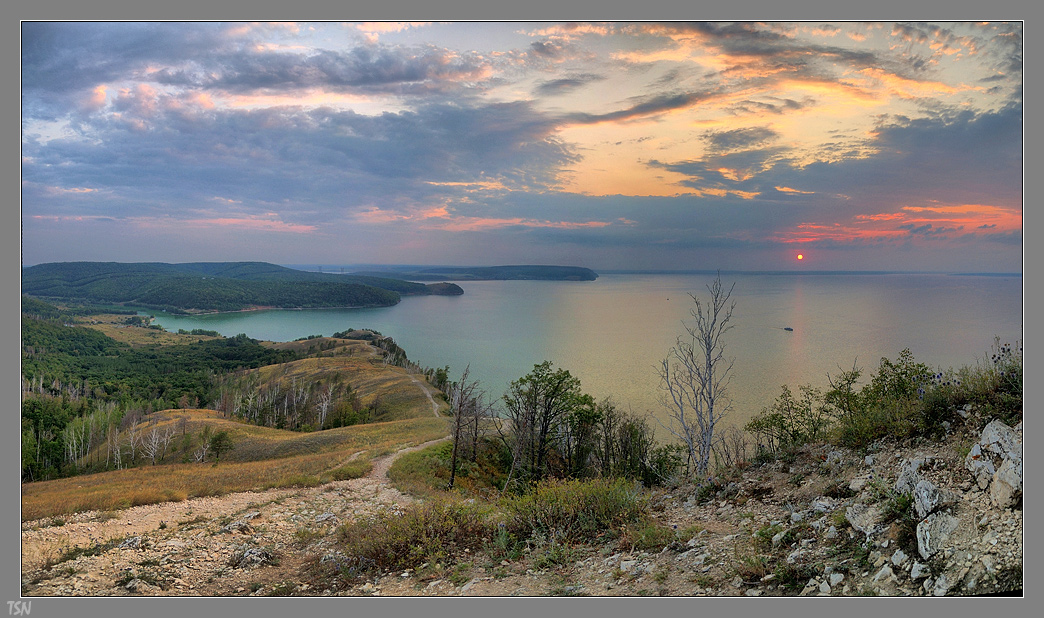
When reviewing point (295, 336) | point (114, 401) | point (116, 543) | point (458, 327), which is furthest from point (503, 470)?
point (295, 336)

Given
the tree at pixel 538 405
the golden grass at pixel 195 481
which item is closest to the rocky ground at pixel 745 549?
the golden grass at pixel 195 481

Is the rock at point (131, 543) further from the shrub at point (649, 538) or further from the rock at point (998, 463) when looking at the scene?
the rock at point (998, 463)

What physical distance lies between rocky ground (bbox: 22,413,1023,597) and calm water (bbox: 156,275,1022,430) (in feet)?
9.59

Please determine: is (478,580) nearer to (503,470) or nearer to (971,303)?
(503,470)

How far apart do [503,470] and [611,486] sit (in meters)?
12.8

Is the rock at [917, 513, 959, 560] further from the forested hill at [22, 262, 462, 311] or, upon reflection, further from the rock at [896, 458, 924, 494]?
the forested hill at [22, 262, 462, 311]

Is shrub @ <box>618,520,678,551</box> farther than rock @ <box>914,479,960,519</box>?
Yes

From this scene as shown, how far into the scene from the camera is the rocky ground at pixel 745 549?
2.70 metres

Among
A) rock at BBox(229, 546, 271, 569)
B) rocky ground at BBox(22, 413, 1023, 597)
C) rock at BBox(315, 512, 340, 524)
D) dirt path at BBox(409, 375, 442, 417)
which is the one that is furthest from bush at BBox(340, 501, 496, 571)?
dirt path at BBox(409, 375, 442, 417)

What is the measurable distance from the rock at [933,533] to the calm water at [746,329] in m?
3.42

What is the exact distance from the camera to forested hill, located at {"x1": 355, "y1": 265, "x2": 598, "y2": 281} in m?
27.1

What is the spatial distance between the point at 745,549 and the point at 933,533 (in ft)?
3.61

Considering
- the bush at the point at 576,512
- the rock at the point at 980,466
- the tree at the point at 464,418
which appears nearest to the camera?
the rock at the point at 980,466

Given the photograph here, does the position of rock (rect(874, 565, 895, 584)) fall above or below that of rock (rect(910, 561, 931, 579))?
below
